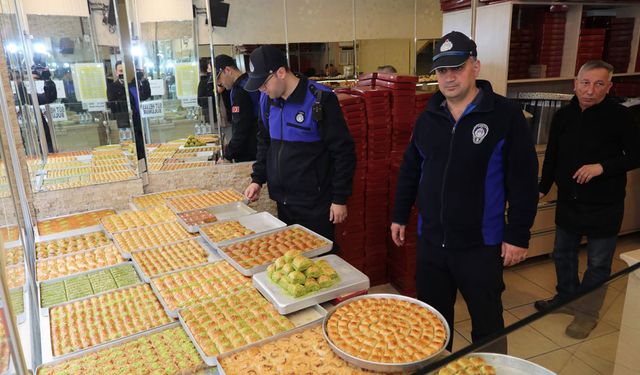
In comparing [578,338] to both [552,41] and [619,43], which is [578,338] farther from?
[619,43]

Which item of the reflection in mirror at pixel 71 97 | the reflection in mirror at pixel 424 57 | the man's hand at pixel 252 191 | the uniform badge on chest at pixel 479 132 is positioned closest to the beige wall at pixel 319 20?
the reflection in mirror at pixel 424 57

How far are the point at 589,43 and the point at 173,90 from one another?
4034 mm

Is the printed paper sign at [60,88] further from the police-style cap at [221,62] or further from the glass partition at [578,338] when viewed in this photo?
the glass partition at [578,338]

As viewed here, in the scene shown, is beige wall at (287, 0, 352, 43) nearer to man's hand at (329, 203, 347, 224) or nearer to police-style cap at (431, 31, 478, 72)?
man's hand at (329, 203, 347, 224)

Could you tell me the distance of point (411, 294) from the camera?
13.5 ft

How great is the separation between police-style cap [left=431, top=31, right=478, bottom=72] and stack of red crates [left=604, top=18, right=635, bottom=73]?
359 cm

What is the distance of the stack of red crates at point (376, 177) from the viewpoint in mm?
3871

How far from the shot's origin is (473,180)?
86.8 inches

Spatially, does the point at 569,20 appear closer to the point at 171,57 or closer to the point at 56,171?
the point at 171,57

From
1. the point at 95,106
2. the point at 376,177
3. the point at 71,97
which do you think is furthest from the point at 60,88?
the point at 376,177

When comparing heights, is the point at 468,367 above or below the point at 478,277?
above

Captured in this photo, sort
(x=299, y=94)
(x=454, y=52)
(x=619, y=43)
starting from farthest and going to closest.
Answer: (x=619, y=43) < (x=299, y=94) < (x=454, y=52)

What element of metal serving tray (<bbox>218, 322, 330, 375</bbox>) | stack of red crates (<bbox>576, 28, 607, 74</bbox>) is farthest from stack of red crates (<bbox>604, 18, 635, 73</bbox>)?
metal serving tray (<bbox>218, 322, 330, 375</bbox>)

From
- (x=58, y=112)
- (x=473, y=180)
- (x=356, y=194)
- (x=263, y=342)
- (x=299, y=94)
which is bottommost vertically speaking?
(x=356, y=194)
